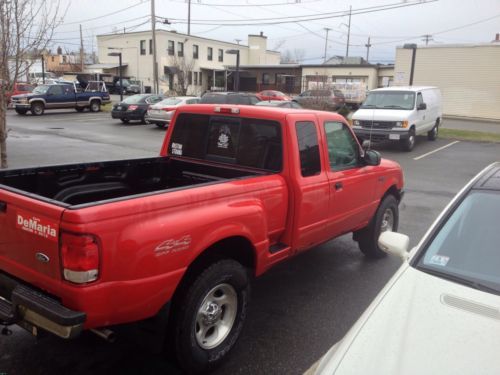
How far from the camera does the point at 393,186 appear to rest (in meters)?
5.75

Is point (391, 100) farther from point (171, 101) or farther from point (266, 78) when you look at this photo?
point (266, 78)

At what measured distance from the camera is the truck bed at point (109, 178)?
3.65 m

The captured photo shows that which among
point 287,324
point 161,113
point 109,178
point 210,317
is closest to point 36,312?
point 210,317

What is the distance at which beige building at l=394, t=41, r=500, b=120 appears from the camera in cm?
3102

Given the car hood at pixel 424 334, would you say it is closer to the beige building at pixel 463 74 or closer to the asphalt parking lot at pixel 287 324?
the asphalt parking lot at pixel 287 324

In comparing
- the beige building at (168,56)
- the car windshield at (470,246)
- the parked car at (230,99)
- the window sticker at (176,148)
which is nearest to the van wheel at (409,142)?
the parked car at (230,99)

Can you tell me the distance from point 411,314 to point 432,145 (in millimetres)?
17334

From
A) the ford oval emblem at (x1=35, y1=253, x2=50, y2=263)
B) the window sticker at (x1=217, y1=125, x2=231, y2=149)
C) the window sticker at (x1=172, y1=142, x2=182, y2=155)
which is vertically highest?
the window sticker at (x1=217, y1=125, x2=231, y2=149)

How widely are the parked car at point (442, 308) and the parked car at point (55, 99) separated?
26.3m

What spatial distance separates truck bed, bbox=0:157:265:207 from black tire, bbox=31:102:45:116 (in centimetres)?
2431

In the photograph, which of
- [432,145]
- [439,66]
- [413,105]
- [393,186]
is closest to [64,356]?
[393,186]

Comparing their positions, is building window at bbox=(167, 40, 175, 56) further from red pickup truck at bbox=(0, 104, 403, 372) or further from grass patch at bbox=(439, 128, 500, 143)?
red pickup truck at bbox=(0, 104, 403, 372)

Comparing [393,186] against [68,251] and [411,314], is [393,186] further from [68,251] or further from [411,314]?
[68,251]

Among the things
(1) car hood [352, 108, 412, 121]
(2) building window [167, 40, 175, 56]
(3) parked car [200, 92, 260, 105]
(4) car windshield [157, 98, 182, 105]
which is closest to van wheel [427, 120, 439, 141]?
(1) car hood [352, 108, 412, 121]
